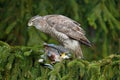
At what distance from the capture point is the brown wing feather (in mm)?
6629

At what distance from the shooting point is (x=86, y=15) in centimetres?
1011

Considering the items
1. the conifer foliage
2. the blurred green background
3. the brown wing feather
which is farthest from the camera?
the blurred green background

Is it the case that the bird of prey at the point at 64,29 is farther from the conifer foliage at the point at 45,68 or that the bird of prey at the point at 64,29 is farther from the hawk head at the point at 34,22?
the conifer foliage at the point at 45,68

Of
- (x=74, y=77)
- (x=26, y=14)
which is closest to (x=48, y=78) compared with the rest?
(x=74, y=77)

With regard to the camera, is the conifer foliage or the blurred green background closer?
the conifer foliage

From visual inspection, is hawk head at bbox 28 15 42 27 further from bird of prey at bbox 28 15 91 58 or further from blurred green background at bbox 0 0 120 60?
blurred green background at bbox 0 0 120 60

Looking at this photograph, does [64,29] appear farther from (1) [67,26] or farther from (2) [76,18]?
(2) [76,18]

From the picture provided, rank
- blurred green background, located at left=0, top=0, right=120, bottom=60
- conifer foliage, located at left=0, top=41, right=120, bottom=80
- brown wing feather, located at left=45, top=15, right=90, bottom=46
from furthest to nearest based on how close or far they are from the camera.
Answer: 1. blurred green background, located at left=0, top=0, right=120, bottom=60
2. brown wing feather, located at left=45, top=15, right=90, bottom=46
3. conifer foliage, located at left=0, top=41, right=120, bottom=80

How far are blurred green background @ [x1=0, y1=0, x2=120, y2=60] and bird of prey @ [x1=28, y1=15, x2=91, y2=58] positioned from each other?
2931 millimetres

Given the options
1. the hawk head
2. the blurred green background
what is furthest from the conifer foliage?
the blurred green background

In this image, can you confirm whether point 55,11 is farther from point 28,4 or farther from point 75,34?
point 75,34

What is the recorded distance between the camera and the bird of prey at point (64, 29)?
665 cm

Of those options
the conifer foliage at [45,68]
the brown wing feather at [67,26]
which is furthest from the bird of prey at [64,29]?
the conifer foliage at [45,68]

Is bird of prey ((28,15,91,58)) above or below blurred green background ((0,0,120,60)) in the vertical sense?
below
